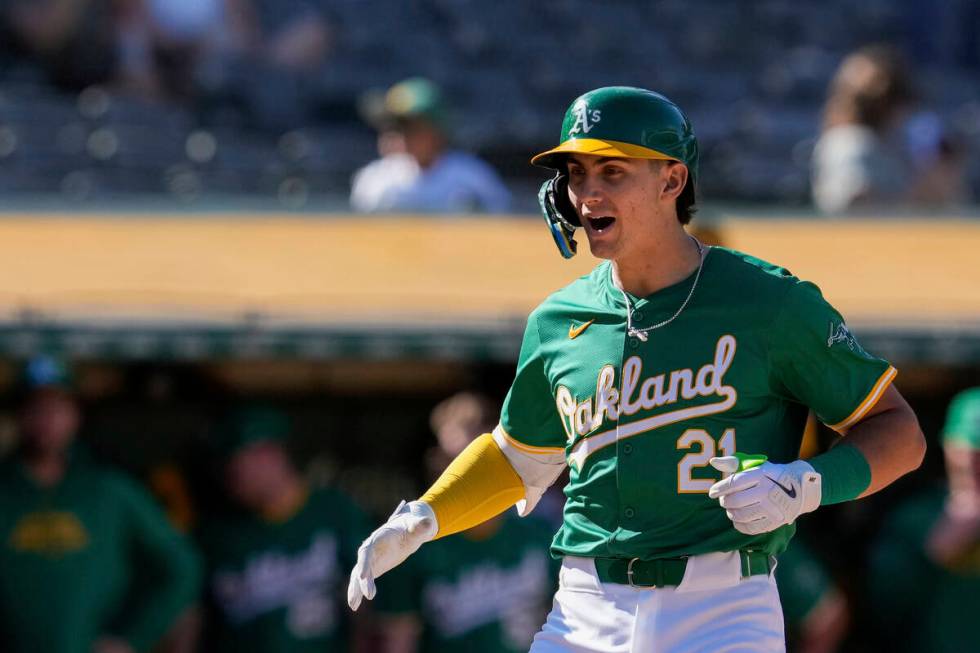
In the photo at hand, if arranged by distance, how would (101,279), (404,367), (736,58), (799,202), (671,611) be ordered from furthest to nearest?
(736,58)
(799,202)
(404,367)
(101,279)
(671,611)

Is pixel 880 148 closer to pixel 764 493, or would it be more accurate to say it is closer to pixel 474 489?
pixel 474 489

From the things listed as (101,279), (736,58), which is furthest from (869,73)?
(736,58)

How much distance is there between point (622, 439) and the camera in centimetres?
308

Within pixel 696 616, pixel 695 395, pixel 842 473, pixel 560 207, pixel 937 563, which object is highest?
pixel 560 207

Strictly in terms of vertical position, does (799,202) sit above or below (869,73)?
below

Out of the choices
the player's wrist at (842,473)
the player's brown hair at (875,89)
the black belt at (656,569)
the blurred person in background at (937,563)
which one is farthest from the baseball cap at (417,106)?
the player's wrist at (842,473)

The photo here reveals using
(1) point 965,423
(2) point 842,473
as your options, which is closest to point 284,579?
(1) point 965,423

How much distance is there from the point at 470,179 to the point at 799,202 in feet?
8.89

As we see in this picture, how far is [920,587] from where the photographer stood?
20.5ft

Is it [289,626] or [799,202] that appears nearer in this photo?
[289,626]

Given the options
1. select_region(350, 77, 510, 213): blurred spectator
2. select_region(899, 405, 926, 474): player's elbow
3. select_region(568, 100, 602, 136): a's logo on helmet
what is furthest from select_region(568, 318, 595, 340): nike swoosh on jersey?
select_region(350, 77, 510, 213): blurred spectator

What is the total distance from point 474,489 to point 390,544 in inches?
10.0

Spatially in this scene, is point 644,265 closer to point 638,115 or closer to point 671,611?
point 638,115

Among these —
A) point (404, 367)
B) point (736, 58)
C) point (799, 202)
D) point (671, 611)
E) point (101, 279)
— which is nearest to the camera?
point (671, 611)
